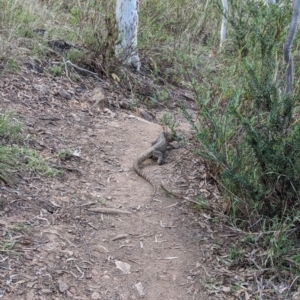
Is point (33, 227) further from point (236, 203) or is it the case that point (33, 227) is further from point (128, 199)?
point (236, 203)

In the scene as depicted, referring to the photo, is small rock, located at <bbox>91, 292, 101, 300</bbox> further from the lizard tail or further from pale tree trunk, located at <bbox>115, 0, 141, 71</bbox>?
pale tree trunk, located at <bbox>115, 0, 141, 71</bbox>

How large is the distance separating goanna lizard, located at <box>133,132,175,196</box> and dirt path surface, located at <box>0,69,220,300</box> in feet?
0.21

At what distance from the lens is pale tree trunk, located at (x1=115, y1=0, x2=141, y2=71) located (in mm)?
7164

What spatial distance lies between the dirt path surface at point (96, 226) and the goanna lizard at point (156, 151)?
2.5 inches

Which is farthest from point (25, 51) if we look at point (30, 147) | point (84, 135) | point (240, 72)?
point (240, 72)

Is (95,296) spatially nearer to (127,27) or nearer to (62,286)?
(62,286)

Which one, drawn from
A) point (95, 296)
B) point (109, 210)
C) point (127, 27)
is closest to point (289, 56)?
point (109, 210)

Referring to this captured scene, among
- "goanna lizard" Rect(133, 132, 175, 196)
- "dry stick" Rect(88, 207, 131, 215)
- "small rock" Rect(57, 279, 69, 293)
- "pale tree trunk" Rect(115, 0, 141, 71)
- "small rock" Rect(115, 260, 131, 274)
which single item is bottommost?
"small rock" Rect(57, 279, 69, 293)

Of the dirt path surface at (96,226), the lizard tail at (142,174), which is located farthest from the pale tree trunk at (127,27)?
the lizard tail at (142,174)

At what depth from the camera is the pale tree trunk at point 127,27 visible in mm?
7164

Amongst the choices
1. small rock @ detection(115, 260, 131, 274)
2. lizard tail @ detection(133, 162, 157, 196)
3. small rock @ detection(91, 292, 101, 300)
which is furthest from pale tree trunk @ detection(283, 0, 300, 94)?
small rock @ detection(91, 292, 101, 300)

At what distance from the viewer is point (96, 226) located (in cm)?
380

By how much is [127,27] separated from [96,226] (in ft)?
13.3

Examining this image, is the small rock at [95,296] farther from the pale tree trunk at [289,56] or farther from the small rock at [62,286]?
the pale tree trunk at [289,56]
